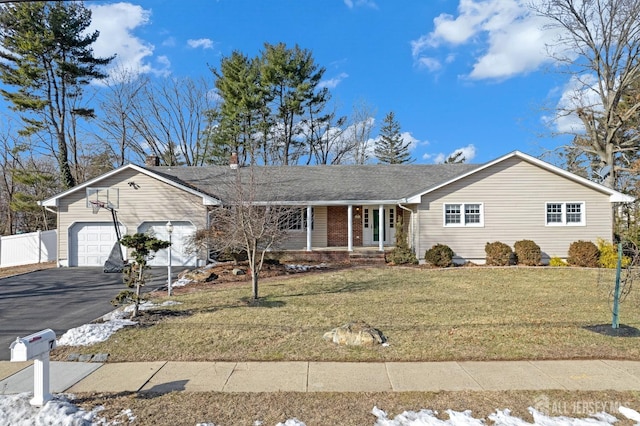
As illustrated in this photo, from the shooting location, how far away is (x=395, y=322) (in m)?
6.99

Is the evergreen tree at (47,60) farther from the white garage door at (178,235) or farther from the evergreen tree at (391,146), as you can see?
the evergreen tree at (391,146)

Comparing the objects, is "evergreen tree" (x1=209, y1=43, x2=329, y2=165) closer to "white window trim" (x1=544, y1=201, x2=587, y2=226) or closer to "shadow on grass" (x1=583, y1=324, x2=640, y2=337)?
"white window trim" (x1=544, y1=201, x2=587, y2=226)

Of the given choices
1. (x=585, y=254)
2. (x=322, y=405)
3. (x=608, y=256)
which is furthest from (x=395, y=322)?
(x=608, y=256)

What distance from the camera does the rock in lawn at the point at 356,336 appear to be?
576 centimetres

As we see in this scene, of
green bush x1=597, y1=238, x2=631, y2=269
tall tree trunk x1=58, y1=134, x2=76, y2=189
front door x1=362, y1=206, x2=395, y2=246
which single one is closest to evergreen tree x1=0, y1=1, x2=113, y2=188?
tall tree trunk x1=58, y1=134, x2=76, y2=189

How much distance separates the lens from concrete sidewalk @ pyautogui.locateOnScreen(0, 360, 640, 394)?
4.33m

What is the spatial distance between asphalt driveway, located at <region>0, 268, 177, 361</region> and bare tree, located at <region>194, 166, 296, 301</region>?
2536 millimetres

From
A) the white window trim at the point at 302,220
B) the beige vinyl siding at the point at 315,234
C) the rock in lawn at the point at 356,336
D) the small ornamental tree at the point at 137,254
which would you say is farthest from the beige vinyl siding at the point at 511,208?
the small ornamental tree at the point at 137,254

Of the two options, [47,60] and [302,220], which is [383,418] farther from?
[47,60]

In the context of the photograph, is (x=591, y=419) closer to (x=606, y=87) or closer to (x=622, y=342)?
(x=622, y=342)

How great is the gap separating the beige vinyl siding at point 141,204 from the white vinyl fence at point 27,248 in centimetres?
410

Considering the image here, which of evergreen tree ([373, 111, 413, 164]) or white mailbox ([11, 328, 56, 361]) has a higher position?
evergreen tree ([373, 111, 413, 164])

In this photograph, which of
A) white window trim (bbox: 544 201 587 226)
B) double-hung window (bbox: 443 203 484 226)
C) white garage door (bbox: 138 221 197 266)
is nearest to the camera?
white window trim (bbox: 544 201 587 226)

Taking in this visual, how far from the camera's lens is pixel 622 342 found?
5.79 meters
